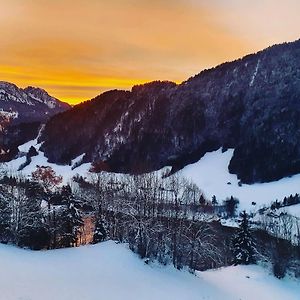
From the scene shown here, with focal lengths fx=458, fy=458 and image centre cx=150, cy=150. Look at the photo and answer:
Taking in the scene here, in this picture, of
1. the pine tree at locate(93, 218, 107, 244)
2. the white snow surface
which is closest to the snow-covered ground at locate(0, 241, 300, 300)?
the pine tree at locate(93, 218, 107, 244)

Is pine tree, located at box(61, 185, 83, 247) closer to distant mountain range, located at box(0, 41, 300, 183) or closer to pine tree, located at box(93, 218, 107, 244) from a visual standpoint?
pine tree, located at box(93, 218, 107, 244)

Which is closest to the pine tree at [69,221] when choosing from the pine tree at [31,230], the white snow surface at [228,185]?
the pine tree at [31,230]

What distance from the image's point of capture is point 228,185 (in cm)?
14662

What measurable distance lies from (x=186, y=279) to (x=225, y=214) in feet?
273

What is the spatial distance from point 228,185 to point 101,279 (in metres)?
120

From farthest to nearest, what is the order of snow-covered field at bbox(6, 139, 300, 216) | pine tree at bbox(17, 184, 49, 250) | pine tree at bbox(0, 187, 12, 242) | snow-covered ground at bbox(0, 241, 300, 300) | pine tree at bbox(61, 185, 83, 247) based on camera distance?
snow-covered field at bbox(6, 139, 300, 216)
pine tree at bbox(61, 185, 83, 247)
pine tree at bbox(17, 184, 49, 250)
pine tree at bbox(0, 187, 12, 242)
snow-covered ground at bbox(0, 241, 300, 300)

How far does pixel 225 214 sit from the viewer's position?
4596 inches

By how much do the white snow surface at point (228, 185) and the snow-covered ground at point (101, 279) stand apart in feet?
285

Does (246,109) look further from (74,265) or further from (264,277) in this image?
(74,265)

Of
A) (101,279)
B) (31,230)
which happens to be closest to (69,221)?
(31,230)

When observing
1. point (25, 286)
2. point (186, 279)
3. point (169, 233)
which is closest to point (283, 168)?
point (169, 233)

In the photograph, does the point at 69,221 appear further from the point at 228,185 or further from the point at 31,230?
the point at 228,185

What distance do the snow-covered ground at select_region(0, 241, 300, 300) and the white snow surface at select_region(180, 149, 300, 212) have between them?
3417 inches

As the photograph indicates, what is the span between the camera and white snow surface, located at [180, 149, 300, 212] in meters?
131
